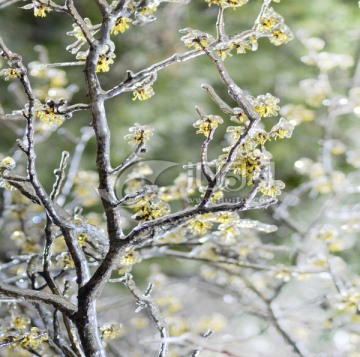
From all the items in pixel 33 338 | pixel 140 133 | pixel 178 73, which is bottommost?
pixel 33 338

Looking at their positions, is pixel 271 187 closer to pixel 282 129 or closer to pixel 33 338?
pixel 282 129

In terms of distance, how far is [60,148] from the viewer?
1.22m

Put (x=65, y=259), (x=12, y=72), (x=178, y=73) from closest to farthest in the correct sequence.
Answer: (x=12, y=72)
(x=65, y=259)
(x=178, y=73)

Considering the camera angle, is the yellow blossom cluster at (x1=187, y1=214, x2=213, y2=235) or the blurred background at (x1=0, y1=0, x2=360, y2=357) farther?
the blurred background at (x1=0, y1=0, x2=360, y2=357)

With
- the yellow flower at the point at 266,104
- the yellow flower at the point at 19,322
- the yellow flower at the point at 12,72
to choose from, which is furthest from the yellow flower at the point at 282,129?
the yellow flower at the point at 19,322

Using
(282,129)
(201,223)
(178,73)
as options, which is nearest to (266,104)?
(282,129)

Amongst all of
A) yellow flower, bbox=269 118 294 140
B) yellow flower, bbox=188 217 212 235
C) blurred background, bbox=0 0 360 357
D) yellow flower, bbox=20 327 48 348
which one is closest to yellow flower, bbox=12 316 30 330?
yellow flower, bbox=20 327 48 348

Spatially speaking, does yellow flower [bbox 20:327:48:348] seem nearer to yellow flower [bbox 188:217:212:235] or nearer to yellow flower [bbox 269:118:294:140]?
yellow flower [bbox 188:217:212:235]

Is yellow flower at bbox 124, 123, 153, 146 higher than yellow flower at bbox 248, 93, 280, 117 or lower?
higher

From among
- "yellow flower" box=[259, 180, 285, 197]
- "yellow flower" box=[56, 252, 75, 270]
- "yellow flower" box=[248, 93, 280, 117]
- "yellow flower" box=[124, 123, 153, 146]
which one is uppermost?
"yellow flower" box=[124, 123, 153, 146]

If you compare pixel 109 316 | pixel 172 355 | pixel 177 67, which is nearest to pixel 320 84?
pixel 177 67

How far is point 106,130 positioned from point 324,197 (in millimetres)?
1232

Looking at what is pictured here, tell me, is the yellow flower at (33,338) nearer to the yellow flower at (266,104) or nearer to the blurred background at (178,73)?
the yellow flower at (266,104)

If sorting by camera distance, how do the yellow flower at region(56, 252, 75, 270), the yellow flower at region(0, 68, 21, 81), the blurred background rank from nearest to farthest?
the yellow flower at region(0, 68, 21, 81) < the yellow flower at region(56, 252, 75, 270) < the blurred background
